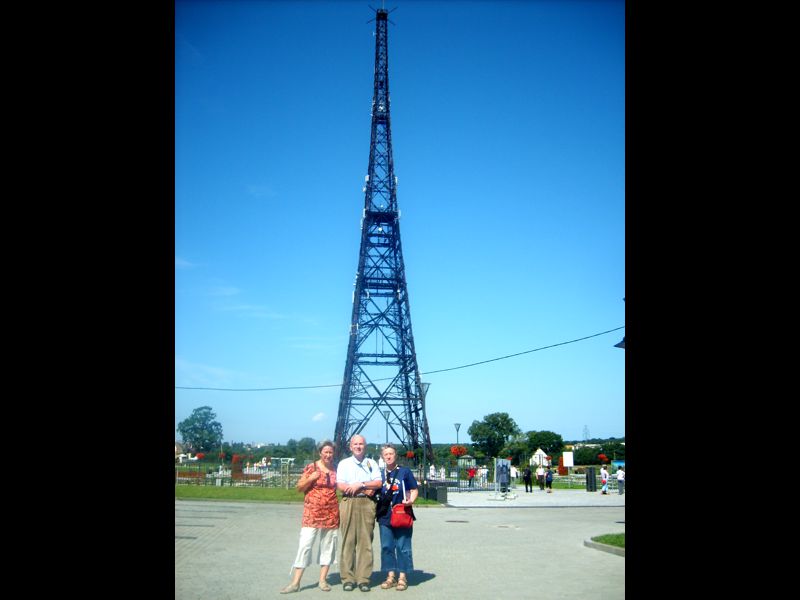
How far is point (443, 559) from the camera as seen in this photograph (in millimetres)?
10430

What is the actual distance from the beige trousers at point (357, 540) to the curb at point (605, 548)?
459 centimetres

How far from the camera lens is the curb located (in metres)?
11.0

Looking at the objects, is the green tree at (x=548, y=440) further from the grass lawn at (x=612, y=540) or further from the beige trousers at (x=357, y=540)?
the beige trousers at (x=357, y=540)

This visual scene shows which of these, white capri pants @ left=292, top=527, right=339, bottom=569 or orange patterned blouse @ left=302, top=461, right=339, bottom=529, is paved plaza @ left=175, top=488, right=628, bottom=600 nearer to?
white capri pants @ left=292, top=527, right=339, bottom=569

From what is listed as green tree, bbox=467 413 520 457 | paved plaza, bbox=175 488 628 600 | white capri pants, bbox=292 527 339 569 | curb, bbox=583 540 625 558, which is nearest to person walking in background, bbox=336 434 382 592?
white capri pants, bbox=292 527 339 569

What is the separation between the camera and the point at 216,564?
30.8ft

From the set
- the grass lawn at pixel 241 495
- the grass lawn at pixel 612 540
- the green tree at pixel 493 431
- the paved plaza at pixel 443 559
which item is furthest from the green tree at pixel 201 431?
the green tree at pixel 493 431

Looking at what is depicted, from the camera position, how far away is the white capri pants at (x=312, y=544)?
779cm

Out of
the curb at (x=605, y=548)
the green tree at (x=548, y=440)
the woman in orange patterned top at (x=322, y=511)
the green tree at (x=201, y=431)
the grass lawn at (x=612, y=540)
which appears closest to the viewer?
the woman in orange patterned top at (x=322, y=511)

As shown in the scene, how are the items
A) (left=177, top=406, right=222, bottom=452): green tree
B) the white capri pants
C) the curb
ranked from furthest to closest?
(left=177, top=406, right=222, bottom=452): green tree, the curb, the white capri pants

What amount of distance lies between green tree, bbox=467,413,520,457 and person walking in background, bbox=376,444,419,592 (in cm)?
8456
